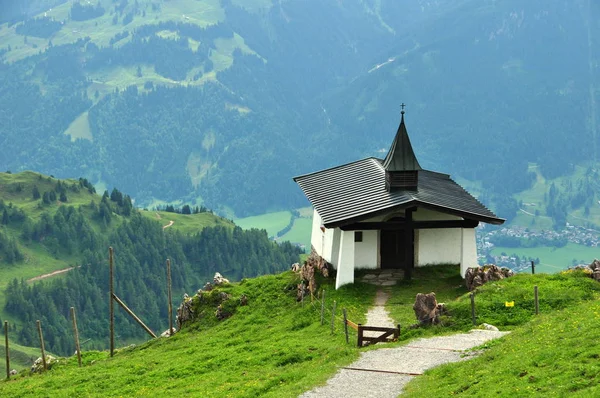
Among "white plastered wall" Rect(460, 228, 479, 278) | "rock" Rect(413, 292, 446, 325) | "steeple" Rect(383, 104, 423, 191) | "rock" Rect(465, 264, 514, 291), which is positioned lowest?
"rock" Rect(413, 292, 446, 325)

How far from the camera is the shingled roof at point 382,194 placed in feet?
192

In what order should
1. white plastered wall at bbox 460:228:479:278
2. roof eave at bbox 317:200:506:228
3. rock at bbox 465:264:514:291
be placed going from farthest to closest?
white plastered wall at bbox 460:228:479:278 < roof eave at bbox 317:200:506:228 < rock at bbox 465:264:514:291

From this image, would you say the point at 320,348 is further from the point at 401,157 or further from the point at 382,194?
the point at 401,157

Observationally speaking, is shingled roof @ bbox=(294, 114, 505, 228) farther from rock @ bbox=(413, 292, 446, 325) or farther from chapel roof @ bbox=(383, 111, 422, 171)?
rock @ bbox=(413, 292, 446, 325)

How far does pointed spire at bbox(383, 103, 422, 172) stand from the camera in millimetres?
61062

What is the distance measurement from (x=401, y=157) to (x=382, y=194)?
2.90 m

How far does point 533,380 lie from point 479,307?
15517 millimetres

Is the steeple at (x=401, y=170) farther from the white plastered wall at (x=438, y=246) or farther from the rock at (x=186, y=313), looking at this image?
the rock at (x=186, y=313)

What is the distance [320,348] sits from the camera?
4581 cm

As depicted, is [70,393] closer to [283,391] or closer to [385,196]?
[283,391]

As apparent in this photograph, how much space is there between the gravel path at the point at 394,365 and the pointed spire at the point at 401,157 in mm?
18952

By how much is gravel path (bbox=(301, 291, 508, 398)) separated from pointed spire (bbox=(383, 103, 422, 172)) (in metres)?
19.0

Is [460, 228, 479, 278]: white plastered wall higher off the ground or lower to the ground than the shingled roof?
lower

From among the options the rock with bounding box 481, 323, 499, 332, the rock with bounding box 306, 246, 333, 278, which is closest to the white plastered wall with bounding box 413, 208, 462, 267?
the rock with bounding box 306, 246, 333, 278
